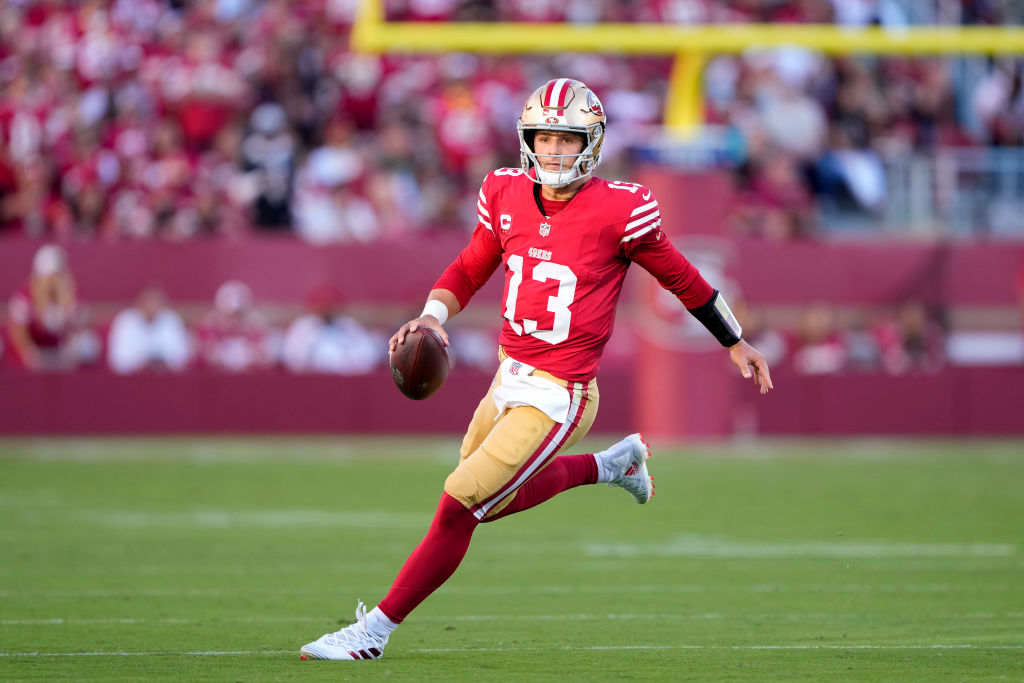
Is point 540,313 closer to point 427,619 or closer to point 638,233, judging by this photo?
point 638,233

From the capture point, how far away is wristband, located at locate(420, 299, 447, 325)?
5.84 metres

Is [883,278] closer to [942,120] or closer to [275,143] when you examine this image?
[942,120]

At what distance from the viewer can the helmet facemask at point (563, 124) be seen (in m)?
5.74

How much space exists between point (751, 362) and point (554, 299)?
0.87 m

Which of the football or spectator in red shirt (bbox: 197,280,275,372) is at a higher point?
the football

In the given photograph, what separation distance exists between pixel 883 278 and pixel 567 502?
6.52 metres

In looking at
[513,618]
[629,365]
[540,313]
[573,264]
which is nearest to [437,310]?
[540,313]

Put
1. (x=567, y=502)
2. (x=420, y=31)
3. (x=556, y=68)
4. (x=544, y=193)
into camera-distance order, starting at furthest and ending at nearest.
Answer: (x=556, y=68) < (x=420, y=31) < (x=567, y=502) < (x=544, y=193)

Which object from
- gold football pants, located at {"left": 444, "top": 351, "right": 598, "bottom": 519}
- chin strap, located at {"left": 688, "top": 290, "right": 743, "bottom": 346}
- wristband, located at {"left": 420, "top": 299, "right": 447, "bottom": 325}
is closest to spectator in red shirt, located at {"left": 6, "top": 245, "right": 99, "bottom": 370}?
wristband, located at {"left": 420, "top": 299, "right": 447, "bottom": 325}

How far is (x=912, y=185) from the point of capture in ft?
54.9

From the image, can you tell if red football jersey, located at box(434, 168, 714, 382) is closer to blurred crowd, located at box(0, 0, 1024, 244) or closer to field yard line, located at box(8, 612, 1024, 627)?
field yard line, located at box(8, 612, 1024, 627)

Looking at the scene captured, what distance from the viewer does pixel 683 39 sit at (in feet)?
46.4

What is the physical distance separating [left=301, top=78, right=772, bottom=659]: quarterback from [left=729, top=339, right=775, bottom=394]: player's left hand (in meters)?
0.03

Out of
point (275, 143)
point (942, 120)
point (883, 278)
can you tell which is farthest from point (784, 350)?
point (275, 143)
